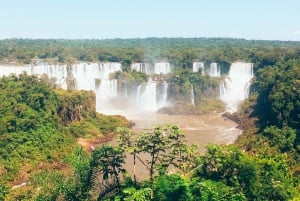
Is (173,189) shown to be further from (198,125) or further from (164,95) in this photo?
(164,95)

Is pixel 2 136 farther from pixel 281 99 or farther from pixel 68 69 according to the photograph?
pixel 68 69

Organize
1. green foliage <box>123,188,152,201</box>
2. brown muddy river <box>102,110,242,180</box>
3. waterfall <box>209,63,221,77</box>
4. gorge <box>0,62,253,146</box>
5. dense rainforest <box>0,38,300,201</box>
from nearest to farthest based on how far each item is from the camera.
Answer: green foliage <box>123,188,152,201</box>, dense rainforest <box>0,38,300,201</box>, brown muddy river <box>102,110,242,180</box>, gorge <box>0,62,253,146</box>, waterfall <box>209,63,221,77</box>

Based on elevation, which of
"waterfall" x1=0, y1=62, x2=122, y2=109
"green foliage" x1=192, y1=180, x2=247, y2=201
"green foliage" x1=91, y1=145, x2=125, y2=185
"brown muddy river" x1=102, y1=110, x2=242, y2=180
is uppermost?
"waterfall" x1=0, y1=62, x2=122, y2=109

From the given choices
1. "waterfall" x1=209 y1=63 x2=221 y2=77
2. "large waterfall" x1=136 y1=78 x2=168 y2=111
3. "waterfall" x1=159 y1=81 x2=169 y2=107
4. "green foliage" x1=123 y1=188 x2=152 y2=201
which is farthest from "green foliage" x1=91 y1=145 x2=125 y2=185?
"waterfall" x1=209 y1=63 x2=221 y2=77

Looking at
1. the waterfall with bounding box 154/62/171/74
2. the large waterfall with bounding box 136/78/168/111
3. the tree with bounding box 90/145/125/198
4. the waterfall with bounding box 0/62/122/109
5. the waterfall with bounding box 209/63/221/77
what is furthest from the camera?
the waterfall with bounding box 154/62/171/74

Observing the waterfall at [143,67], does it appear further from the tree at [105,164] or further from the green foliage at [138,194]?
the green foliage at [138,194]

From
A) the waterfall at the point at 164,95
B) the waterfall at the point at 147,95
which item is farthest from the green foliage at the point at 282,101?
the waterfall at the point at 147,95

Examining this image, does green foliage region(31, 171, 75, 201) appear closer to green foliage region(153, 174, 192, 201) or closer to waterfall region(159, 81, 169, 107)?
green foliage region(153, 174, 192, 201)

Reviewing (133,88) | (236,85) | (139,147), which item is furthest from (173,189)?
(236,85)
